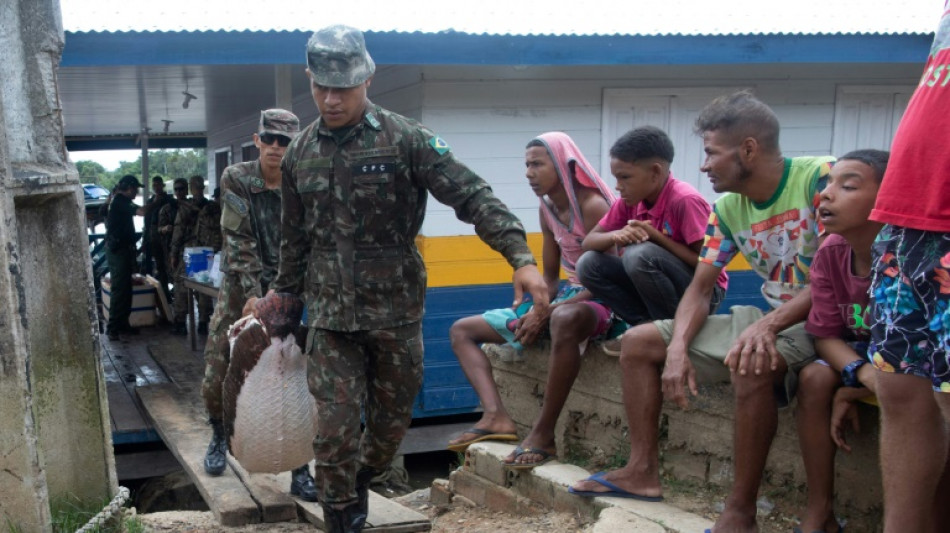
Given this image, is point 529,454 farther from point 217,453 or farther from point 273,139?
point 273,139

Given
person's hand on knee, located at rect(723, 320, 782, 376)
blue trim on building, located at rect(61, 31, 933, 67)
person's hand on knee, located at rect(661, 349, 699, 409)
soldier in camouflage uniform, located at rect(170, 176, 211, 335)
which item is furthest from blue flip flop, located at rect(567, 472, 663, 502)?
soldier in camouflage uniform, located at rect(170, 176, 211, 335)

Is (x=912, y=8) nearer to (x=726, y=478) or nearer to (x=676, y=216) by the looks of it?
(x=676, y=216)

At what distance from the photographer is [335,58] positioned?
357 centimetres

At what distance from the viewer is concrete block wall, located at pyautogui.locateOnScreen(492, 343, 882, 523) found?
3.33 m

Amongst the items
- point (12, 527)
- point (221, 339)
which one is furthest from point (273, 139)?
point (12, 527)

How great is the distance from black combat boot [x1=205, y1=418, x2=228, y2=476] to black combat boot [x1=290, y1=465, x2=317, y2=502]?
27.0 inches

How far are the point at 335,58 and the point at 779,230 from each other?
1.80m

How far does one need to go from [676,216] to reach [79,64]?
451 cm

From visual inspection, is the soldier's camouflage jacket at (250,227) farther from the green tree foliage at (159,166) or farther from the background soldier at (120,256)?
the green tree foliage at (159,166)

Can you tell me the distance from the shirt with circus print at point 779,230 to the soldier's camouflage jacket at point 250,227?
2299mm

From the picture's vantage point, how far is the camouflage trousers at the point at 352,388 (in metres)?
3.73

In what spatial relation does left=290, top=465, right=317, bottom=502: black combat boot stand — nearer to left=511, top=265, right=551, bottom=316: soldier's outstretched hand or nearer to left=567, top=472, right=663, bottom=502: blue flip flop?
left=567, top=472, right=663, bottom=502: blue flip flop

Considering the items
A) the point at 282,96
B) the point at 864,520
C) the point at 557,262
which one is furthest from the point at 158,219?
the point at 864,520

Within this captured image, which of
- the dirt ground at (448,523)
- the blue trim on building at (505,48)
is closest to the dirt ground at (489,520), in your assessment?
the dirt ground at (448,523)
